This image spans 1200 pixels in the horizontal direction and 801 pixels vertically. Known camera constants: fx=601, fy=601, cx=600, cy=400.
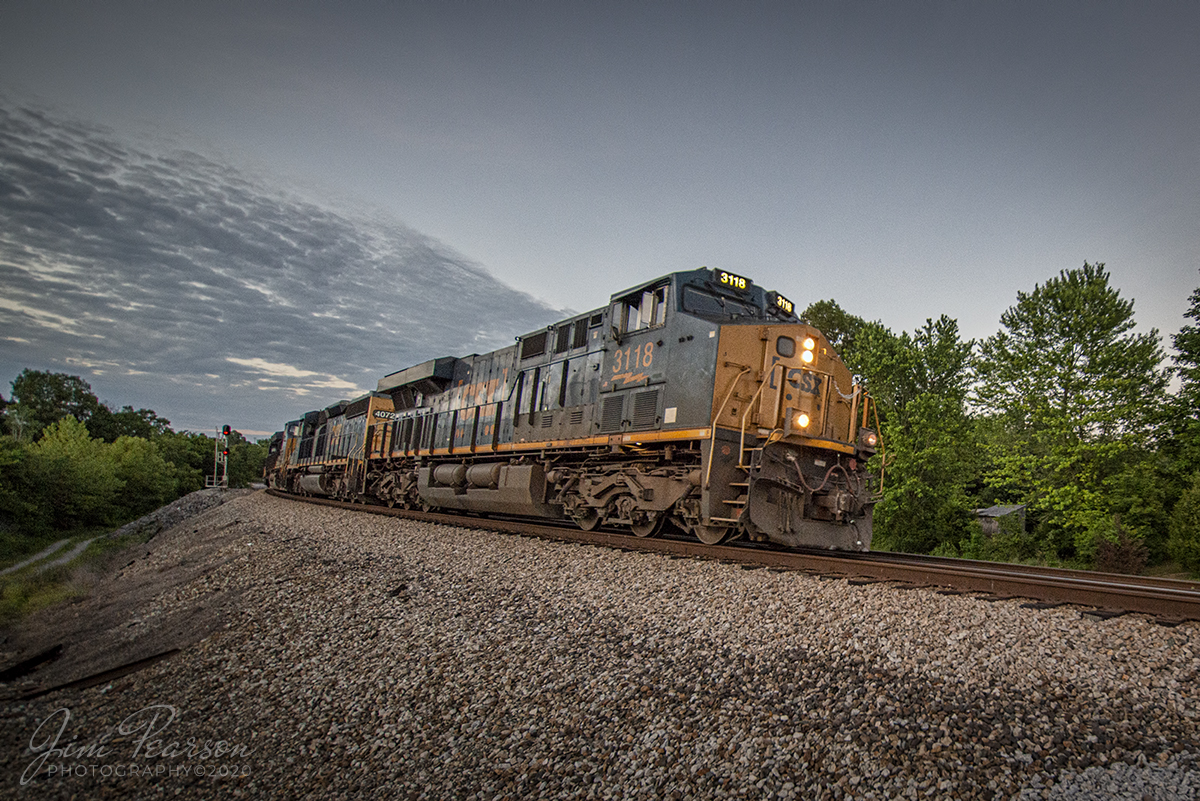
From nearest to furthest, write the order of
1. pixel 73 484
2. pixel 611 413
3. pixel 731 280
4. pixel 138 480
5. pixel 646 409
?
pixel 646 409 < pixel 731 280 < pixel 611 413 < pixel 73 484 < pixel 138 480

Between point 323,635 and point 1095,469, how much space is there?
2332 cm

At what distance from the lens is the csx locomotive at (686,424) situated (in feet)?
24.1

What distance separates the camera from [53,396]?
78375mm

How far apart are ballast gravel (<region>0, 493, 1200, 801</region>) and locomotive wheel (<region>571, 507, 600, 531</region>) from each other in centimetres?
337

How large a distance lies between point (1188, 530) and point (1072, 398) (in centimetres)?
475

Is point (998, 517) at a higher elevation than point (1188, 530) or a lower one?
lower

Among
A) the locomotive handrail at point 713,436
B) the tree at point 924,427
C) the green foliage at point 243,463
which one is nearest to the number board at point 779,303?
the locomotive handrail at point 713,436

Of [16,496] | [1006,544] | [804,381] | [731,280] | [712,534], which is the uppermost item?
[731,280]

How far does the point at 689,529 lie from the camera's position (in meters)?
7.96

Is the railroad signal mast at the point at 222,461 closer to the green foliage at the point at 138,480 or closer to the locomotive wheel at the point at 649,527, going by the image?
the green foliage at the point at 138,480

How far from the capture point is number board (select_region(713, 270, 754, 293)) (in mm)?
8727

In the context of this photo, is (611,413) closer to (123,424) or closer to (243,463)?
(243,463)

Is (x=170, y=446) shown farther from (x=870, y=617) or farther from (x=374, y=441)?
(x=870, y=617)

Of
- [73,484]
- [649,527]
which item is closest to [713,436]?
[649,527]
